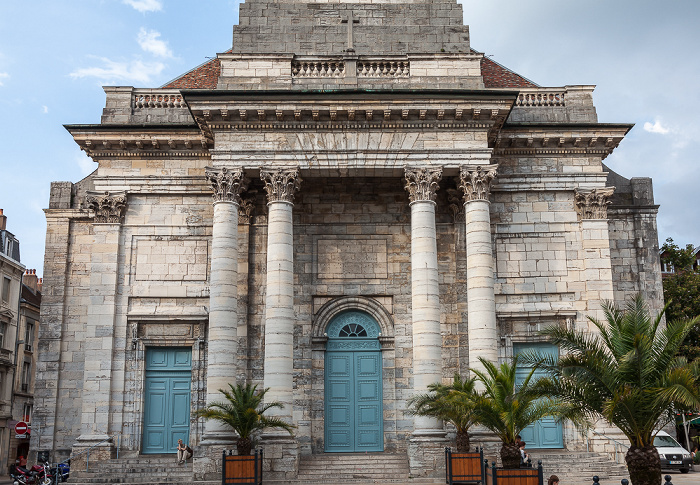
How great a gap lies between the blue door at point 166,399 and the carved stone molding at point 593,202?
13212 mm

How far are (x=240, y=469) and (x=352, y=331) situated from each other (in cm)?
719

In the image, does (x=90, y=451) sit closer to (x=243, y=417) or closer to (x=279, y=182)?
(x=243, y=417)

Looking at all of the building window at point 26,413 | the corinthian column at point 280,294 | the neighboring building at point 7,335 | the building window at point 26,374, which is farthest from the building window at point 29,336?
the corinthian column at point 280,294

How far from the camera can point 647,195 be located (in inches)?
977

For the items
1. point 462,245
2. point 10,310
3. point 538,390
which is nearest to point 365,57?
point 462,245

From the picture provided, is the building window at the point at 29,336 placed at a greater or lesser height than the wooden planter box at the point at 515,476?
greater

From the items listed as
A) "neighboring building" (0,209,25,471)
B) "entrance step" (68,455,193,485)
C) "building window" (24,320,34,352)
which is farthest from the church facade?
"building window" (24,320,34,352)

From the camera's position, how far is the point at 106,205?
23094 mm

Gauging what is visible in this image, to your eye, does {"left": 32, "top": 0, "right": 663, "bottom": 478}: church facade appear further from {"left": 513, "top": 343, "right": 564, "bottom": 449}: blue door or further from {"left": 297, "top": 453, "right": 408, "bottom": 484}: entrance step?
{"left": 297, "top": 453, "right": 408, "bottom": 484}: entrance step

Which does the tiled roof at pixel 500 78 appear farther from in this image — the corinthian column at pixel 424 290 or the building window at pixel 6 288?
the building window at pixel 6 288

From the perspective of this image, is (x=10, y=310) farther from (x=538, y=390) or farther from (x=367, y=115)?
(x=538, y=390)

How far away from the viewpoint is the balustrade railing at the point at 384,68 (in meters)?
22.5

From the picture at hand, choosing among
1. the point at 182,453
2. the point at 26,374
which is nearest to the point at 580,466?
the point at 182,453

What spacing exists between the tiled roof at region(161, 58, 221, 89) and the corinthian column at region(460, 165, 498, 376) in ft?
32.9
